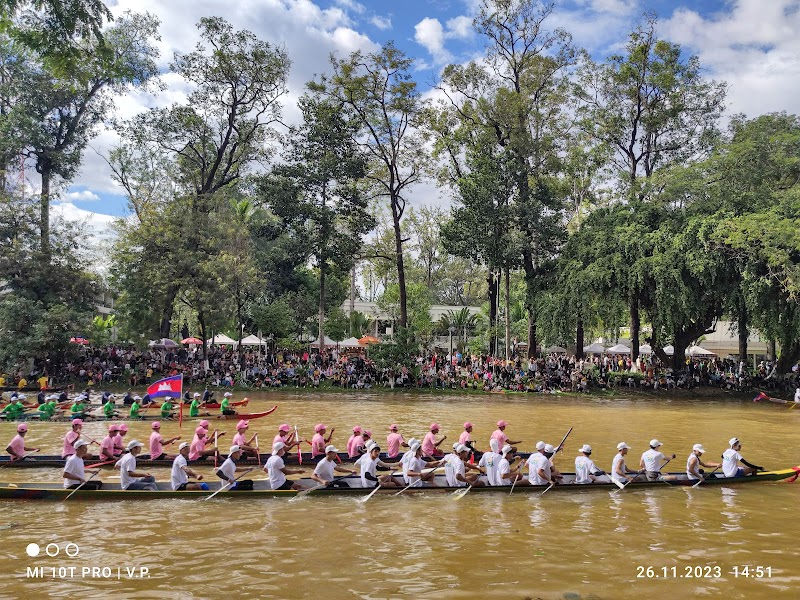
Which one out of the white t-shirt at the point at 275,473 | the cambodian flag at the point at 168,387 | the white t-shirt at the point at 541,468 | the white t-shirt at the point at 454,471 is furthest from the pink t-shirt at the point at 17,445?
the white t-shirt at the point at 541,468

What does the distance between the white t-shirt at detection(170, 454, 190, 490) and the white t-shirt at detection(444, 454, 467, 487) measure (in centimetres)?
547

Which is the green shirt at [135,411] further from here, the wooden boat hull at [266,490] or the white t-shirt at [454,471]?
the white t-shirt at [454,471]

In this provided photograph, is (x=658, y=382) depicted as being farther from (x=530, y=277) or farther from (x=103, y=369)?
(x=103, y=369)

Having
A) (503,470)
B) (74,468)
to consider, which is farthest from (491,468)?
(74,468)

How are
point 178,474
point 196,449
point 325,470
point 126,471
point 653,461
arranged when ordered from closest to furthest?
point 126,471
point 178,474
point 325,470
point 653,461
point 196,449

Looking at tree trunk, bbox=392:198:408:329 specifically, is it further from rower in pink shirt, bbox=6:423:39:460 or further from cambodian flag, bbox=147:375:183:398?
rower in pink shirt, bbox=6:423:39:460

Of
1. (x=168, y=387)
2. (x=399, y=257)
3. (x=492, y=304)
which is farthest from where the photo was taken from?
(x=492, y=304)

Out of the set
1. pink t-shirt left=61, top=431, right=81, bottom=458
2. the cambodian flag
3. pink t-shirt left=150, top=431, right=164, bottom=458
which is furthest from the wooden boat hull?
the cambodian flag

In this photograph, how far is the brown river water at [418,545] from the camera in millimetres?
7949

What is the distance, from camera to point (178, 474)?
11891 millimetres

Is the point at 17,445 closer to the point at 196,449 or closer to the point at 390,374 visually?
the point at 196,449

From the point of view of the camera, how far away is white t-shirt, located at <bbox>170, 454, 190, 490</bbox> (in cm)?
1181

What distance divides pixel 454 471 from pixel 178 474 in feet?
18.8

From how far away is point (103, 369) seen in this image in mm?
31797
